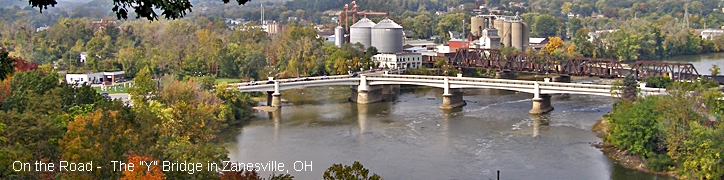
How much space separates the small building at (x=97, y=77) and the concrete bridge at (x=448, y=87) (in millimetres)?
7208

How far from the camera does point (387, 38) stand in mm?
43625

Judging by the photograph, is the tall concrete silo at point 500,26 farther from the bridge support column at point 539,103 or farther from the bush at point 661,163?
the bush at point 661,163

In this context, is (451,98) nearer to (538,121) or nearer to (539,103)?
(539,103)

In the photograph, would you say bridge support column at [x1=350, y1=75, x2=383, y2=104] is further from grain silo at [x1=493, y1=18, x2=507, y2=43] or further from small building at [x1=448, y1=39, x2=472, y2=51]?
grain silo at [x1=493, y1=18, x2=507, y2=43]

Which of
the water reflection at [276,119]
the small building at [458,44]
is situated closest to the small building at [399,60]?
the small building at [458,44]

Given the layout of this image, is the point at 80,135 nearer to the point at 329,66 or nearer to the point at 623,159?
the point at 623,159

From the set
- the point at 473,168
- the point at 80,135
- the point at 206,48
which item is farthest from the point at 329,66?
the point at 80,135

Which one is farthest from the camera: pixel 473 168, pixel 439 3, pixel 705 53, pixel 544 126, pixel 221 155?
pixel 439 3

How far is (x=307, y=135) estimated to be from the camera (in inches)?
899

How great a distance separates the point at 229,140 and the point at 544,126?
8122 mm

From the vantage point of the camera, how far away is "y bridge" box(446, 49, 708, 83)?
32.3m

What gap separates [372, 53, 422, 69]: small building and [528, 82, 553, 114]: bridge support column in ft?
42.4

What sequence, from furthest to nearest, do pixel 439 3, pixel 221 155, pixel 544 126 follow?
pixel 439 3 < pixel 544 126 < pixel 221 155

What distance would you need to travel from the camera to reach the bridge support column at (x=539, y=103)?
26856mm
